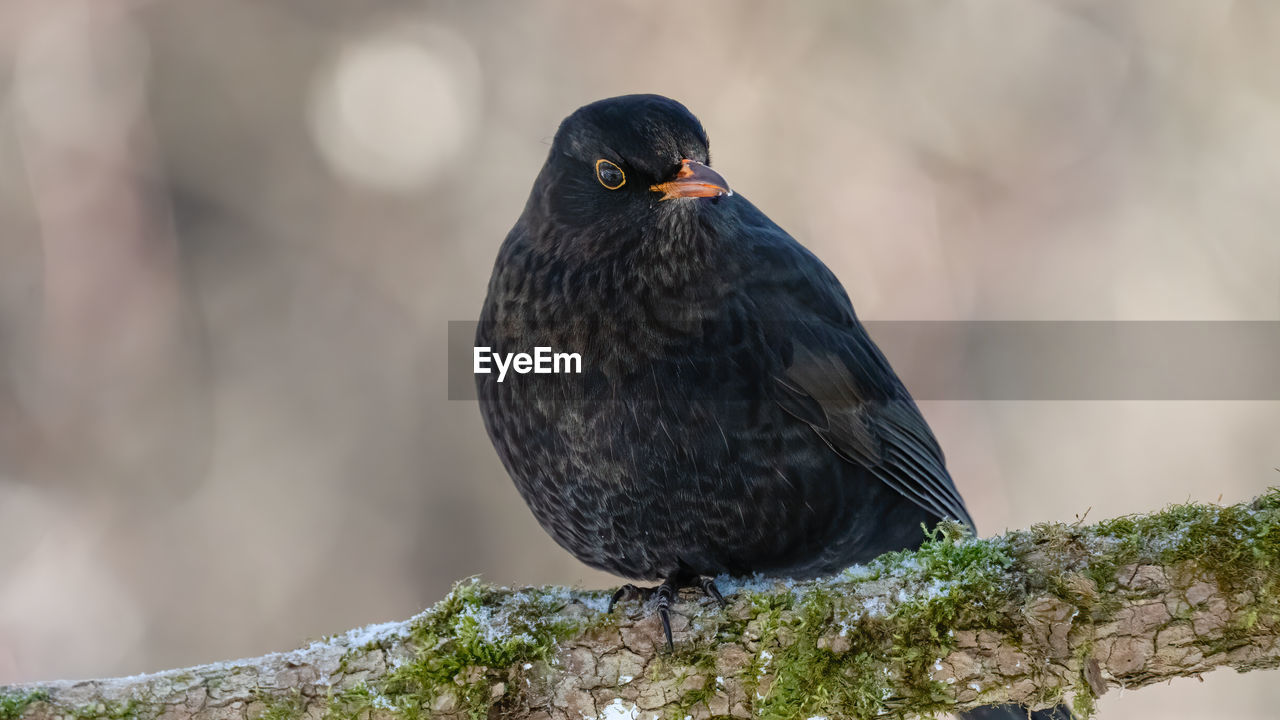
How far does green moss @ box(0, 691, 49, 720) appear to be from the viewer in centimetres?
280

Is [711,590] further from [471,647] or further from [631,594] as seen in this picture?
[471,647]

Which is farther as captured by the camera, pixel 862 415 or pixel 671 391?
pixel 862 415

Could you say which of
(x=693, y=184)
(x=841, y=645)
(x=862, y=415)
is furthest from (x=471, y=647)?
(x=862, y=415)

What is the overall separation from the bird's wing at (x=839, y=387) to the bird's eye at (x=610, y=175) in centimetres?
57

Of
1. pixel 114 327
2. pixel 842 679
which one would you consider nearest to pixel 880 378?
pixel 842 679

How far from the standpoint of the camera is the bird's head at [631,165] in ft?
11.4

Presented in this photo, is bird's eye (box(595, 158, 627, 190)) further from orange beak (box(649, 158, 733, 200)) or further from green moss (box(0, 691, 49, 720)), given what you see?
green moss (box(0, 691, 49, 720))

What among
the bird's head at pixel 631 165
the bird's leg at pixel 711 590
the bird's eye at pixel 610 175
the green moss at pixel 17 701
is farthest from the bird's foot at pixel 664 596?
the green moss at pixel 17 701

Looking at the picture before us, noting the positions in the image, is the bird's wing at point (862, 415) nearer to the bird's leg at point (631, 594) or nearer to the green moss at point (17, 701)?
the bird's leg at point (631, 594)

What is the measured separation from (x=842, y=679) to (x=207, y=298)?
6.18 metres

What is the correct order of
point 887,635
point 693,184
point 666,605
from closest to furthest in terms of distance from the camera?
1. point 887,635
2. point 666,605
3. point 693,184

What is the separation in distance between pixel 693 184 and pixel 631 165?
25 centimetres

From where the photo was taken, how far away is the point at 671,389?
341 cm
